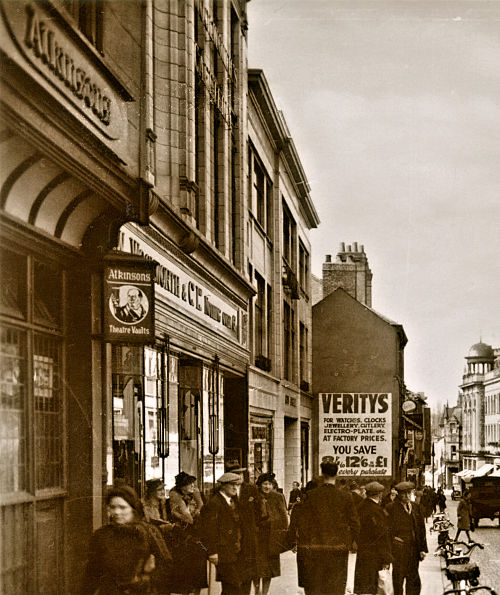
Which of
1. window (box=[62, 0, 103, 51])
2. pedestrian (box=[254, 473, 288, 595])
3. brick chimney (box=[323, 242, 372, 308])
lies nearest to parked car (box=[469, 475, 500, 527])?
brick chimney (box=[323, 242, 372, 308])

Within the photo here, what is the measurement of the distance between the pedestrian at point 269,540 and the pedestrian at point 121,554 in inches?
240

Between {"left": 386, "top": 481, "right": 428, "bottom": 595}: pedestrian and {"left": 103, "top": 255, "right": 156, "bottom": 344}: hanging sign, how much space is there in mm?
4540

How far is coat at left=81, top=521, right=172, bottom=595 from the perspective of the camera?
7551 mm

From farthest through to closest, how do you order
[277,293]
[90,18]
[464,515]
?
[464,515]
[277,293]
[90,18]

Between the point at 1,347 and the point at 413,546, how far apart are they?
706 cm

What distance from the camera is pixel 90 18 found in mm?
10250

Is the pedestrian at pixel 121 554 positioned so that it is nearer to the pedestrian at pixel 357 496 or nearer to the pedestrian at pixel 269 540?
the pedestrian at pixel 269 540

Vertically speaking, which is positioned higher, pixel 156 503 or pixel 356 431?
pixel 156 503

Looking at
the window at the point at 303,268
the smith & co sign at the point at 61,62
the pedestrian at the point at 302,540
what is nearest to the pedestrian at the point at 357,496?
the pedestrian at the point at 302,540

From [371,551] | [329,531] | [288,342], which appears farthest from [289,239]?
[329,531]

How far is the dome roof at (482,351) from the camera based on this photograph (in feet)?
318

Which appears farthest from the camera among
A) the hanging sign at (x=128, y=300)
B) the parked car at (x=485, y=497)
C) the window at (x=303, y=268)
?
the parked car at (x=485, y=497)

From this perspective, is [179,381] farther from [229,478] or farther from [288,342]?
[288,342]

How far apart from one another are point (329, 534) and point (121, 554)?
4.95 meters
